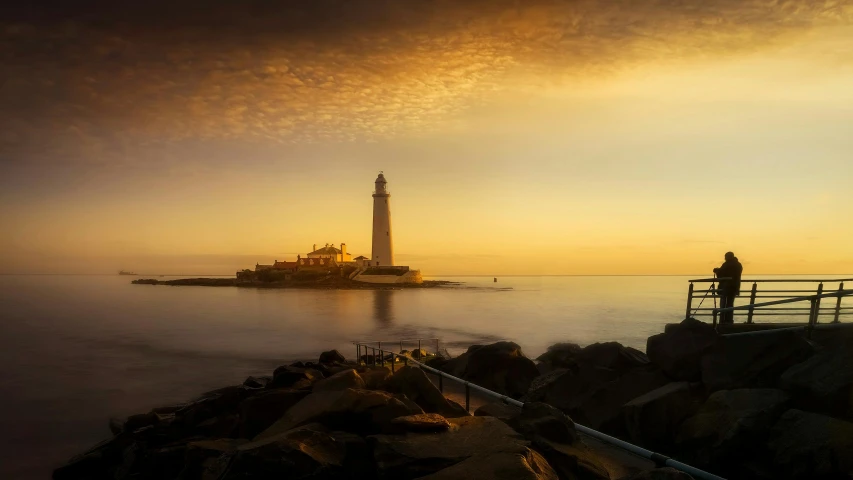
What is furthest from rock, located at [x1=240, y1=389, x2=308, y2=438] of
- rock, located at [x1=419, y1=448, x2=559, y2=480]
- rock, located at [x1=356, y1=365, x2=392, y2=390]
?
rock, located at [x1=419, y1=448, x2=559, y2=480]

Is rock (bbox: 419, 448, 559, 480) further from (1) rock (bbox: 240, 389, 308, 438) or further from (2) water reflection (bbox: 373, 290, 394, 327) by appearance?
(2) water reflection (bbox: 373, 290, 394, 327)

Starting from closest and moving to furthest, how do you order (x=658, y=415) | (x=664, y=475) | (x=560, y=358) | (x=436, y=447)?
(x=664, y=475) < (x=436, y=447) < (x=658, y=415) < (x=560, y=358)

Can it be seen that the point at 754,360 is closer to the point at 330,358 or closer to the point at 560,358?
the point at 560,358

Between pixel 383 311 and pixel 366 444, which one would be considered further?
pixel 383 311

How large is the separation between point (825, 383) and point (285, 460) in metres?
6.69

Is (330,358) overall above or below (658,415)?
below

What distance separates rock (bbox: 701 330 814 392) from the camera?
794 cm

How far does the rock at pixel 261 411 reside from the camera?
27.1 feet

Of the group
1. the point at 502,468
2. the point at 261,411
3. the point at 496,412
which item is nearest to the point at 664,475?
the point at 502,468

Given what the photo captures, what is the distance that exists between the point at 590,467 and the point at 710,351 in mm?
4095

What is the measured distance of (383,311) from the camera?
59250 millimetres

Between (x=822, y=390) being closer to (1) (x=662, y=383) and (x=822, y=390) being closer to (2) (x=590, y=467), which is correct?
(1) (x=662, y=383)

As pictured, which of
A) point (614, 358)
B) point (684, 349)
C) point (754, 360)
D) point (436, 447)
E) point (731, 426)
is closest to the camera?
point (436, 447)

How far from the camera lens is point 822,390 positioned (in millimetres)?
6770
